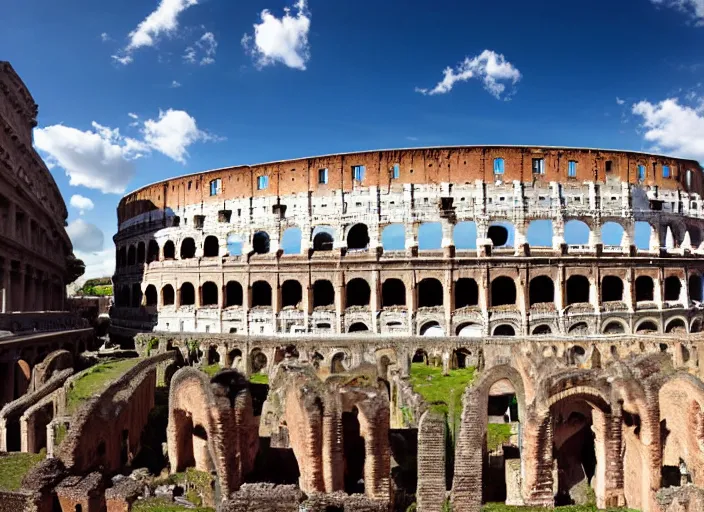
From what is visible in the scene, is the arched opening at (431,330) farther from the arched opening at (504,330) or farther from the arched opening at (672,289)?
the arched opening at (672,289)

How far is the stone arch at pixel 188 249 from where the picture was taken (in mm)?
36031

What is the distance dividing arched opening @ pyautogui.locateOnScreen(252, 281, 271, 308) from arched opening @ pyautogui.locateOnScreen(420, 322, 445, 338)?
9783mm

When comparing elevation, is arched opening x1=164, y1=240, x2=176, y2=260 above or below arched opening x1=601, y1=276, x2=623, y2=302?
above

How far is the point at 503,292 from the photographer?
30.0 meters

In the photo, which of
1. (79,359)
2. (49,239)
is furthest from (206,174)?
(79,359)

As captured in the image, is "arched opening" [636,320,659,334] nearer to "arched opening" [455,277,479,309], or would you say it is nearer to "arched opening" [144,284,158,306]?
"arched opening" [455,277,479,309]

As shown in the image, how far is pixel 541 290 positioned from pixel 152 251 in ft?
85.8

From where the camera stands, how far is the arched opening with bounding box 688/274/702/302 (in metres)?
31.5

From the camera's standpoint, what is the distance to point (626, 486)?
9.80 meters

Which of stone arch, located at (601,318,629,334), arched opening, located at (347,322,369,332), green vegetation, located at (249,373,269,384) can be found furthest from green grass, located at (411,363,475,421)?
stone arch, located at (601,318,629,334)

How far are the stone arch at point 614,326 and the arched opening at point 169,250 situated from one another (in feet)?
88.0

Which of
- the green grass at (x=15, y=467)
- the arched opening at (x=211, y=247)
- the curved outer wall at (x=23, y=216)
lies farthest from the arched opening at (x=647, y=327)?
the curved outer wall at (x=23, y=216)

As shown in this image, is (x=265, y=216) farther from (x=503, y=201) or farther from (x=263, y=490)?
(x=263, y=490)

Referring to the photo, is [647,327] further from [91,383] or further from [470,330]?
[91,383]
